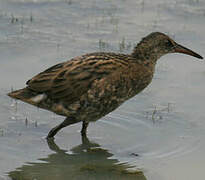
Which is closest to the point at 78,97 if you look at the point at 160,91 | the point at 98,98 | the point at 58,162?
the point at 98,98

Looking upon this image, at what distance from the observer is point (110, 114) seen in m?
10.1

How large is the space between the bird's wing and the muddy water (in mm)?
730

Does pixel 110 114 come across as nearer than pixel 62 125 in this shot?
No

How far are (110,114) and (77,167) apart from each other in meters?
1.79

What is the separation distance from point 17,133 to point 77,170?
1248 millimetres

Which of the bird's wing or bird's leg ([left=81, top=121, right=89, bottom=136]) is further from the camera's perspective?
bird's leg ([left=81, top=121, right=89, bottom=136])

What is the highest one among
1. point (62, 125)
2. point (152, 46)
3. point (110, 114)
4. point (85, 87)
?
point (152, 46)

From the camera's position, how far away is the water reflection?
8.16 meters

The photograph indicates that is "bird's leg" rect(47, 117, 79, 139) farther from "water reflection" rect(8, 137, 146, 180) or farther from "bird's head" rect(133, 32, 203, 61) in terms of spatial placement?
"bird's head" rect(133, 32, 203, 61)

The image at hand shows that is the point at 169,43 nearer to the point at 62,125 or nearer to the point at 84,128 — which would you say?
the point at 84,128

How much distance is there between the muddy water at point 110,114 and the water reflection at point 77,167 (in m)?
0.01

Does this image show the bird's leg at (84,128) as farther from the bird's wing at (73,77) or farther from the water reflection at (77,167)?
the bird's wing at (73,77)

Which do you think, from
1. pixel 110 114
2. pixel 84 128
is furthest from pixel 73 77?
pixel 110 114

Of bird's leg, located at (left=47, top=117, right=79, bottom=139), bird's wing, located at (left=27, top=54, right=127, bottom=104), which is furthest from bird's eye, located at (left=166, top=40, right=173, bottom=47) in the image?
bird's leg, located at (left=47, top=117, right=79, bottom=139)
